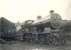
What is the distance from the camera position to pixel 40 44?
2.20ft

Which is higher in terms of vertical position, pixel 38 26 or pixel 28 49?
pixel 38 26

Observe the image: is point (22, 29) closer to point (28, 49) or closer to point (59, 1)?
point (28, 49)

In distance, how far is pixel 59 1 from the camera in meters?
Result: 0.73

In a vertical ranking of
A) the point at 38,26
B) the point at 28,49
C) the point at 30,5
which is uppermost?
the point at 30,5

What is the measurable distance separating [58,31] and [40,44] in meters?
0.11

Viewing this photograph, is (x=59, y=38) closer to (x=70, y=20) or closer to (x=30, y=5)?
(x=70, y=20)

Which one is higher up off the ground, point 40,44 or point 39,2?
point 39,2

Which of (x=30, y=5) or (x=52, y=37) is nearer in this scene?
(x=52, y=37)

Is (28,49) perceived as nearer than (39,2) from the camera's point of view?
Yes

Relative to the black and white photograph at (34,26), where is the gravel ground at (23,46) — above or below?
below

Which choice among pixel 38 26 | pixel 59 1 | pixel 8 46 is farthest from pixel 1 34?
pixel 59 1

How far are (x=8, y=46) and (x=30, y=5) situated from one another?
0.82 feet

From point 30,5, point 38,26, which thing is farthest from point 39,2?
point 38,26

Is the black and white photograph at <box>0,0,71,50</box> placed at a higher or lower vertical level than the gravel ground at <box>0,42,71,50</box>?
higher
